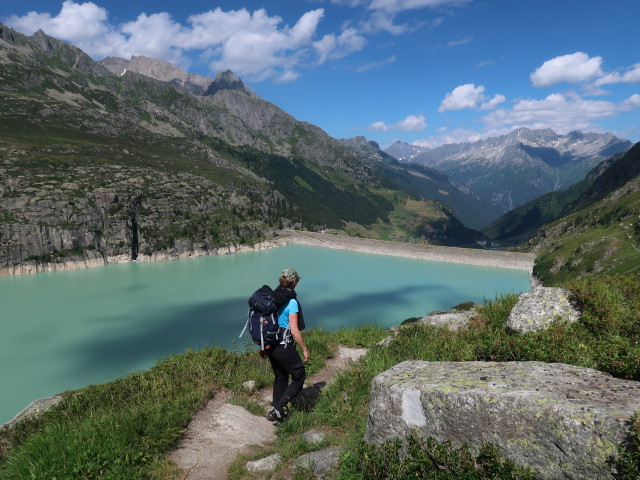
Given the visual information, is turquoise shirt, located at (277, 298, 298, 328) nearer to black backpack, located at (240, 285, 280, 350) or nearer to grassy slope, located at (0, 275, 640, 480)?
black backpack, located at (240, 285, 280, 350)

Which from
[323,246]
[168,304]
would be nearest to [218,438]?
[168,304]

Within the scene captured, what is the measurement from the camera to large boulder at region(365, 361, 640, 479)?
297 centimetres

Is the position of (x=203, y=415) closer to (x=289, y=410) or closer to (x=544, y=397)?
(x=289, y=410)

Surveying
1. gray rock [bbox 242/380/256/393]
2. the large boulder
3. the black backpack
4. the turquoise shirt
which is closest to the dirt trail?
gray rock [bbox 242/380/256/393]

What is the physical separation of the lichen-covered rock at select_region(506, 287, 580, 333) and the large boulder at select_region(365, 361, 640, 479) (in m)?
3.17

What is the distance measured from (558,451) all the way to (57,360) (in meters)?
44.7

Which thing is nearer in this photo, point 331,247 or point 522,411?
point 522,411

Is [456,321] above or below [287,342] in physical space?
below

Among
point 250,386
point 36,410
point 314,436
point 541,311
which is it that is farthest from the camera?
point 250,386

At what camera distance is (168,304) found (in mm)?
56875

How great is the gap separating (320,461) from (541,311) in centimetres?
565

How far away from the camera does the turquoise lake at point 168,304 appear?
113ft

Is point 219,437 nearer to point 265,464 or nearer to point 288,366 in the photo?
point 265,464

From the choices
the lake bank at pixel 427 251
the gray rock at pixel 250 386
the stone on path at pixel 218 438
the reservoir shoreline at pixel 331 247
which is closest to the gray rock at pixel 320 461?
the stone on path at pixel 218 438
